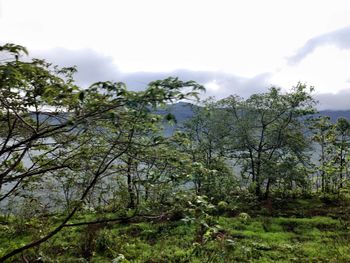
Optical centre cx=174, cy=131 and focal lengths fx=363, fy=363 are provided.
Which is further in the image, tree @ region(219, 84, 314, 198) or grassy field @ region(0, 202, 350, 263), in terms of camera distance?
tree @ region(219, 84, 314, 198)

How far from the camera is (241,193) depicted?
30.8m

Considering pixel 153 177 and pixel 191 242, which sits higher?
pixel 153 177

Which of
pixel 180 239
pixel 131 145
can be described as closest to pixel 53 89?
pixel 131 145

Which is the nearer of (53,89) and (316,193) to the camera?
(53,89)

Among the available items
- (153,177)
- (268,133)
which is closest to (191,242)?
(153,177)

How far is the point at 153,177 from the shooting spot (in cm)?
512

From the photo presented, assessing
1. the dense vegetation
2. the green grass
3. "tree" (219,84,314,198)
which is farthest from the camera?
"tree" (219,84,314,198)

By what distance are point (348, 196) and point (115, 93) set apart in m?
33.7

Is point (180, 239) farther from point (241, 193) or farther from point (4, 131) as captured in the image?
point (241, 193)

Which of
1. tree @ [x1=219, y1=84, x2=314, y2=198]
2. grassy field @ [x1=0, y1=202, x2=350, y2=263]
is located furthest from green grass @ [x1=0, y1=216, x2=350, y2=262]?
tree @ [x1=219, y1=84, x2=314, y2=198]

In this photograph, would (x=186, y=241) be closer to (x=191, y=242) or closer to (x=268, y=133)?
(x=191, y=242)

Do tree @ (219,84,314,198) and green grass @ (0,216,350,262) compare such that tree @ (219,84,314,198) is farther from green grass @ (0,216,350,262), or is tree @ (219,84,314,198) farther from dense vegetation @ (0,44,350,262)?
green grass @ (0,216,350,262)

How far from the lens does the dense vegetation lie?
4371 millimetres

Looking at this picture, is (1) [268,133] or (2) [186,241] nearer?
(2) [186,241]
